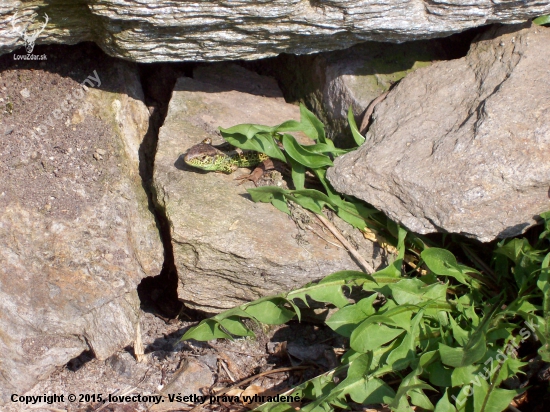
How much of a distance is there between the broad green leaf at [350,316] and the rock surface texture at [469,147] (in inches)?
20.8

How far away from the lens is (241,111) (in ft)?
13.5

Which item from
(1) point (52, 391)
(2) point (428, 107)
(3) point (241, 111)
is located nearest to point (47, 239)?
(1) point (52, 391)

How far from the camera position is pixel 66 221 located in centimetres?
Result: 345

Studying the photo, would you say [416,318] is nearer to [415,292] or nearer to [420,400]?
Result: [415,292]

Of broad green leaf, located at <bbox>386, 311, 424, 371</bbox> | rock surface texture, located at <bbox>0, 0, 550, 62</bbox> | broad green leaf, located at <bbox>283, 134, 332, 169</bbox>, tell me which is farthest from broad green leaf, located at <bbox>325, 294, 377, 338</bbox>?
rock surface texture, located at <bbox>0, 0, 550, 62</bbox>

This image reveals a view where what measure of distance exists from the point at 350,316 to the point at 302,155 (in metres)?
1.06

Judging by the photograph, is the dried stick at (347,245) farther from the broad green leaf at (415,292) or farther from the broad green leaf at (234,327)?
the broad green leaf at (234,327)

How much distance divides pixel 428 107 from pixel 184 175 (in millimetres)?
1632

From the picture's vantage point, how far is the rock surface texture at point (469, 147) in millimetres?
2992

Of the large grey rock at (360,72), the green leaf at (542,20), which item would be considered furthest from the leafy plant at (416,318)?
the green leaf at (542,20)

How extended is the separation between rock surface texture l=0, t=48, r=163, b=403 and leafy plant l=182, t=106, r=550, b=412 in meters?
0.72

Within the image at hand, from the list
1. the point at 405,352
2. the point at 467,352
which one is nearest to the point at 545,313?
the point at 467,352

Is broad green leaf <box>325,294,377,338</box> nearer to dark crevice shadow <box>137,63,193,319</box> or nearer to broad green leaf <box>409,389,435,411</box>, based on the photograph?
broad green leaf <box>409,389,435,411</box>

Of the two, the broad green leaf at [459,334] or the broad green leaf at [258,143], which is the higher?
the broad green leaf at [258,143]
